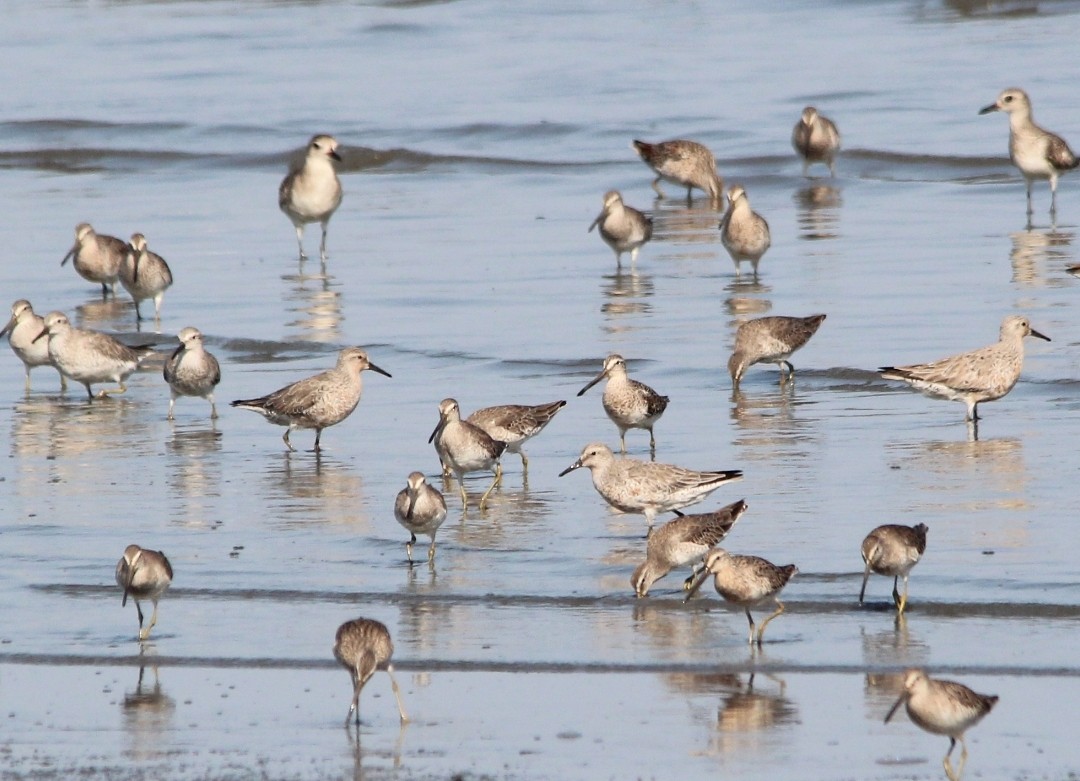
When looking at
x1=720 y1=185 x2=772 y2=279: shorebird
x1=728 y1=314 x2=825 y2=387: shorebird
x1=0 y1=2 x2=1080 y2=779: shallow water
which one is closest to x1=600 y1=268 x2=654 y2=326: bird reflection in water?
x1=0 y1=2 x2=1080 y2=779: shallow water

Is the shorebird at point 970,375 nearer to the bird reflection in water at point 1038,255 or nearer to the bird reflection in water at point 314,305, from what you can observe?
the bird reflection in water at point 1038,255

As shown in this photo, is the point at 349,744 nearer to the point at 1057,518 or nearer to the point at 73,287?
the point at 1057,518

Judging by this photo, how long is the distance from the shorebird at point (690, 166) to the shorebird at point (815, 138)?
129 cm

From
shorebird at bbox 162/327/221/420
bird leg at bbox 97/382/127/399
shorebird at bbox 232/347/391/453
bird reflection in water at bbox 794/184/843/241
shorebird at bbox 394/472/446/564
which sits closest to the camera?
shorebird at bbox 394/472/446/564

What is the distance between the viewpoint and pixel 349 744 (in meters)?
7.59

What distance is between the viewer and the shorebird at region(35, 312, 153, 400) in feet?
49.6

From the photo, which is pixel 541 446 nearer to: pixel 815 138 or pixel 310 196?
pixel 310 196

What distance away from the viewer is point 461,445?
11.5 m

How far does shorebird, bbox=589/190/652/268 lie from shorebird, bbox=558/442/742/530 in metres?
8.89

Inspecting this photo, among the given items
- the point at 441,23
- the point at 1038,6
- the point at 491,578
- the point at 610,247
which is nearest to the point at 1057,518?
the point at 491,578

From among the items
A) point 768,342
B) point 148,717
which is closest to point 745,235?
point 768,342

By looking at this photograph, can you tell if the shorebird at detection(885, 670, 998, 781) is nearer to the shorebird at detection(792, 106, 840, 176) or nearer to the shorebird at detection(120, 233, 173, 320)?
the shorebird at detection(120, 233, 173, 320)

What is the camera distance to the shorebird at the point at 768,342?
1438cm

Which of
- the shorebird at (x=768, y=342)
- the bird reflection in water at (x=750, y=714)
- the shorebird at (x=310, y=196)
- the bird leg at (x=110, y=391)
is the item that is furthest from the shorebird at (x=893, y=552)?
the shorebird at (x=310, y=196)
